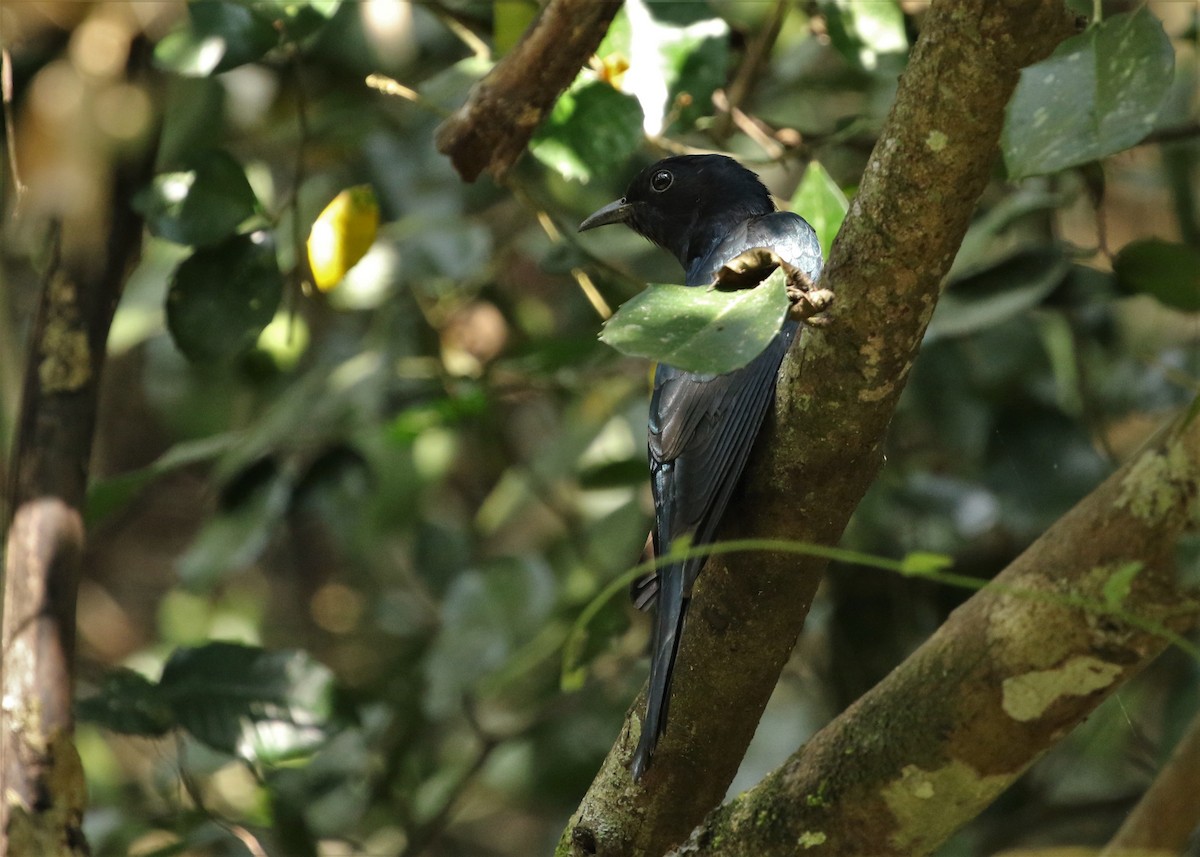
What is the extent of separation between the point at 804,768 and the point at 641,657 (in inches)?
76.8

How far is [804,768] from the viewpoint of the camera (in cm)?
204

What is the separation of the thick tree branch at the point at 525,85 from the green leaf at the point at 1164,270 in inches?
52.8

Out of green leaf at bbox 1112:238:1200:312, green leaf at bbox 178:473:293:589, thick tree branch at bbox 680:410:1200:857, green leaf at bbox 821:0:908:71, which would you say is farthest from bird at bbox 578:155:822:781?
green leaf at bbox 178:473:293:589

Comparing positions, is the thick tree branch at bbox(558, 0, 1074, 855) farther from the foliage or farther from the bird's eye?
the bird's eye

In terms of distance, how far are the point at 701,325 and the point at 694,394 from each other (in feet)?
2.78

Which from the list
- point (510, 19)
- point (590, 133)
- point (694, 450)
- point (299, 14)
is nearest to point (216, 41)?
point (299, 14)

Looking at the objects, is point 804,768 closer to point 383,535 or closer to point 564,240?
point 564,240

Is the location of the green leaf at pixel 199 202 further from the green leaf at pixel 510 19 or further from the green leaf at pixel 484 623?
the green leaf at pixel 484 623

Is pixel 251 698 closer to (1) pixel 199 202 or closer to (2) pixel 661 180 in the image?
(1) pixel 199 202

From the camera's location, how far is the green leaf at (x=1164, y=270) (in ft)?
9.75

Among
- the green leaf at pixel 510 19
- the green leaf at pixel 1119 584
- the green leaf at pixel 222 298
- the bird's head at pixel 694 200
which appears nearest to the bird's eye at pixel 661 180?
the bird's head at pixel 694 200

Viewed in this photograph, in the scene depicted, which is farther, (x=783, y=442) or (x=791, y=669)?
(x=791, y=669)

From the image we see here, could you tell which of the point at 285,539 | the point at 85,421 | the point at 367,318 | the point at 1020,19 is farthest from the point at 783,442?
the point at 285,539

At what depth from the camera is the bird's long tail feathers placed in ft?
6.66
